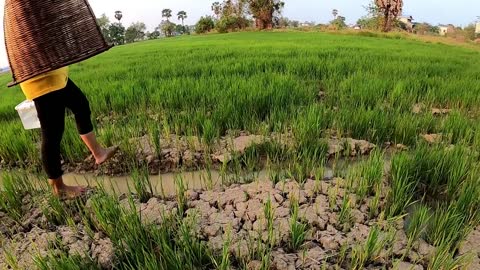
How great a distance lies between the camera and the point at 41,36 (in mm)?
1796

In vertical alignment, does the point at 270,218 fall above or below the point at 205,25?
below

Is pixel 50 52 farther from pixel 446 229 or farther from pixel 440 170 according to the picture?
pixel 440 170

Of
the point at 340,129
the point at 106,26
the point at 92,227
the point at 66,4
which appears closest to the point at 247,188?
the point at 92,227

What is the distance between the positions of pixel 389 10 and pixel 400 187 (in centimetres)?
2877

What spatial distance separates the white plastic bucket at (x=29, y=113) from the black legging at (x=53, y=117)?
0.19 metres

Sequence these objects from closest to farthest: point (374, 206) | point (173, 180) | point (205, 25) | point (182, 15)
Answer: point (374, 206) < point (173, 180) < point (205, 25) < point (182, 15)

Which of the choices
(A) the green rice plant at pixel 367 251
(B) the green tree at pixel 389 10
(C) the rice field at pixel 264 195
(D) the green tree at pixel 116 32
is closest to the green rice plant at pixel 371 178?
(C) the rice field at pixel 264 195

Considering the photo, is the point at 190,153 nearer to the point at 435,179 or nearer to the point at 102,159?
the point at 102,159

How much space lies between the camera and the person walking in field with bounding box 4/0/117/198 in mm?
1772

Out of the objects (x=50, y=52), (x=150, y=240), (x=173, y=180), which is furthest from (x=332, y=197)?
(x=50, y=52)

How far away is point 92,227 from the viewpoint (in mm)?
A: 1694

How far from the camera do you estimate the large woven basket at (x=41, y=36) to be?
1769 mm

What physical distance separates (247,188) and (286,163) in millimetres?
456

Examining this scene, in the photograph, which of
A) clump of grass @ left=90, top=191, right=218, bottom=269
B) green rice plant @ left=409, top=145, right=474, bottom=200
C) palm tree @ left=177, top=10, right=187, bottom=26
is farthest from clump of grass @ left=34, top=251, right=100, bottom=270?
palm tree @ left=177, top=10, right=187, bottom=26
